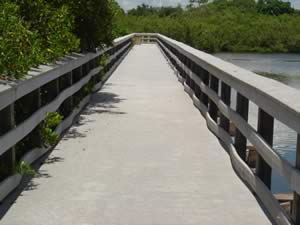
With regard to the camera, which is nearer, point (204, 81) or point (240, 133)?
point (240, 133)

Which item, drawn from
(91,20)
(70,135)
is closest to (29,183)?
(70,135)

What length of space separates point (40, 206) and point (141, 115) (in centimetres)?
446

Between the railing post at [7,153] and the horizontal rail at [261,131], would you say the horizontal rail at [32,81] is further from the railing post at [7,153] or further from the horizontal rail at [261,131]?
the horizontal rail at [261,131]

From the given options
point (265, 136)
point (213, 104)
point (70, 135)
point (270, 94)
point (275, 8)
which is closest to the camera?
point (270, 94)

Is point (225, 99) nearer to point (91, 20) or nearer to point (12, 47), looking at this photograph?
point (12, 47)

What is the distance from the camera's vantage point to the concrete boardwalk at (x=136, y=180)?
4523 millimetres

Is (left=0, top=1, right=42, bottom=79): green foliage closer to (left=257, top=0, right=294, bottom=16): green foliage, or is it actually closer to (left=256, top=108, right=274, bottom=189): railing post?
(left=256, top=108, right=274, bottom=189): railing post

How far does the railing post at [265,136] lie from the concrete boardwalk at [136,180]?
0.69ft

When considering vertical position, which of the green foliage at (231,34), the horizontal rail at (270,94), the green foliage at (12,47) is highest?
the green foliage at (12,47)

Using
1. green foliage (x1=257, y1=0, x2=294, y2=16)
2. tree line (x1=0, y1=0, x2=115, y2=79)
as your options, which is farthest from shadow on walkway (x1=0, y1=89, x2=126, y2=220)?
green foliage (x1=257, y1=0, x2=294, y2=16)

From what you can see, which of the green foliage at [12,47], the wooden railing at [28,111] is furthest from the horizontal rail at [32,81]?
the green foliage at [12,47]

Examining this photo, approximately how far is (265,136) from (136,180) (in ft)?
4.05

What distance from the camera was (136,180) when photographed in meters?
5.43

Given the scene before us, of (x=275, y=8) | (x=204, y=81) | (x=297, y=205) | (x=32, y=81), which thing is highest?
(x=275, y=8)
